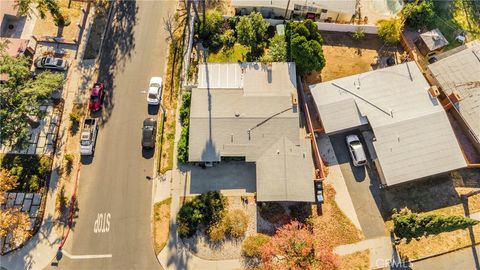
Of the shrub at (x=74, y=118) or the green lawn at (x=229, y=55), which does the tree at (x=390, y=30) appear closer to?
the green lawn at (x=229, y=55)

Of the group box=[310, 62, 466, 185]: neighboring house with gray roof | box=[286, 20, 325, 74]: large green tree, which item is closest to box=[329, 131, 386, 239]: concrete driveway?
box=[310, 62, 466, 185]: neighboring house with gray roof

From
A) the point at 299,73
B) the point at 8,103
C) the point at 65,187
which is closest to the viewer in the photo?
the point at 8,103

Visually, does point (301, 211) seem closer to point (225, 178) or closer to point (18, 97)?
point (225, 178)

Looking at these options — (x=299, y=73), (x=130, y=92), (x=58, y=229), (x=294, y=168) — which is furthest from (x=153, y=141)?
(x=299, y=73)

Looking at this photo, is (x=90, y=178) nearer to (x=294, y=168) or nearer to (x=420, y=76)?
(x=294, y=168)

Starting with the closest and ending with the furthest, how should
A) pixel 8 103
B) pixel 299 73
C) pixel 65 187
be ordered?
pixel 8 103 → pixel 65 187 → pixel 299 73

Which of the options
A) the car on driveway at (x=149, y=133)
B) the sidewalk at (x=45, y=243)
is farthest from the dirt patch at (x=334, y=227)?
the sidewalk at (x=45, y=243)

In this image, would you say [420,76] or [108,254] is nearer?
[108,254]

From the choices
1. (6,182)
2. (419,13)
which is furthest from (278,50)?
(6,182)
